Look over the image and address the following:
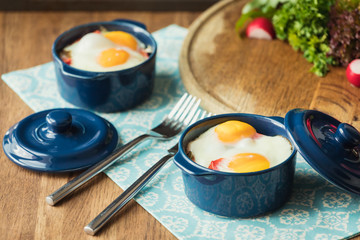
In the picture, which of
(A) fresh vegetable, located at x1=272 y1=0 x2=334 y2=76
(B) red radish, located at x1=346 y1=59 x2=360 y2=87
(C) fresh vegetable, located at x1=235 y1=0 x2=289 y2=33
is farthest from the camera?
(C) fresh vegetable, located at x1=235 y1=0 x2=289 y2=33

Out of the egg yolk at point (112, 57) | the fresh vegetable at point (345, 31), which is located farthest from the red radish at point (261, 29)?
the egg yolk at point (112, 57)

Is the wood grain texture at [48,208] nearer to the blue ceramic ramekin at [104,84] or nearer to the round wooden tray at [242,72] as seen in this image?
the blue ceramic ramekin at [104,84]

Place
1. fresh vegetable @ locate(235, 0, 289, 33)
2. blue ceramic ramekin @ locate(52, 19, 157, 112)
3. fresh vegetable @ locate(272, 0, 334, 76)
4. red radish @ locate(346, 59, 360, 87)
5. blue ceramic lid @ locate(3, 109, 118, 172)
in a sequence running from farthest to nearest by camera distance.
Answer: fresh vegetable @ locate(235, 0, 289, 33), fresh vegetable @ locate(272, 0, 334, 76), red radish @ locate(346, 59, 360, 87), blue ceramic ramekin @ locate(52, 19, 157, 112), blue ceramic lid @ locate(3, 109, 118, 172)

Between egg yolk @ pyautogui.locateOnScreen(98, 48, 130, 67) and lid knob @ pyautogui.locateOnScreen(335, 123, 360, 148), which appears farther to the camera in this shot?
egg yolk @ pyautogui.locateOnScreen(98, 48, 130, 67)

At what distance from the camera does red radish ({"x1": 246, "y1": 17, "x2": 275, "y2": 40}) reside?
230 cm

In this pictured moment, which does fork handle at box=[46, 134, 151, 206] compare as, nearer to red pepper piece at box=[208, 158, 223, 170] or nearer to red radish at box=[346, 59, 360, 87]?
red pepper piece at box=[208, 158, 223, 170]

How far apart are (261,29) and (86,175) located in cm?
116

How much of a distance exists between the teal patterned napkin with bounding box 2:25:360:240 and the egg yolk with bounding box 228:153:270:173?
15 cm

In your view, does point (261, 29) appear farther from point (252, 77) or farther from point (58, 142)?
point (58, 142)

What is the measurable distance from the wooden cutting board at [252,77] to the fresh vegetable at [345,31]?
0.22 feet

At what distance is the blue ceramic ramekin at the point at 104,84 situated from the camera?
1.80 meters

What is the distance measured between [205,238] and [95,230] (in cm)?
29

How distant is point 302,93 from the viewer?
76.3 inches

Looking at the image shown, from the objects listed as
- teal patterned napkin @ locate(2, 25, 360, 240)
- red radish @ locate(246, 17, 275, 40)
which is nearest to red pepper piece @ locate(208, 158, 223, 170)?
teal patterned napkin @ locate(2, 25, 360, 240)
